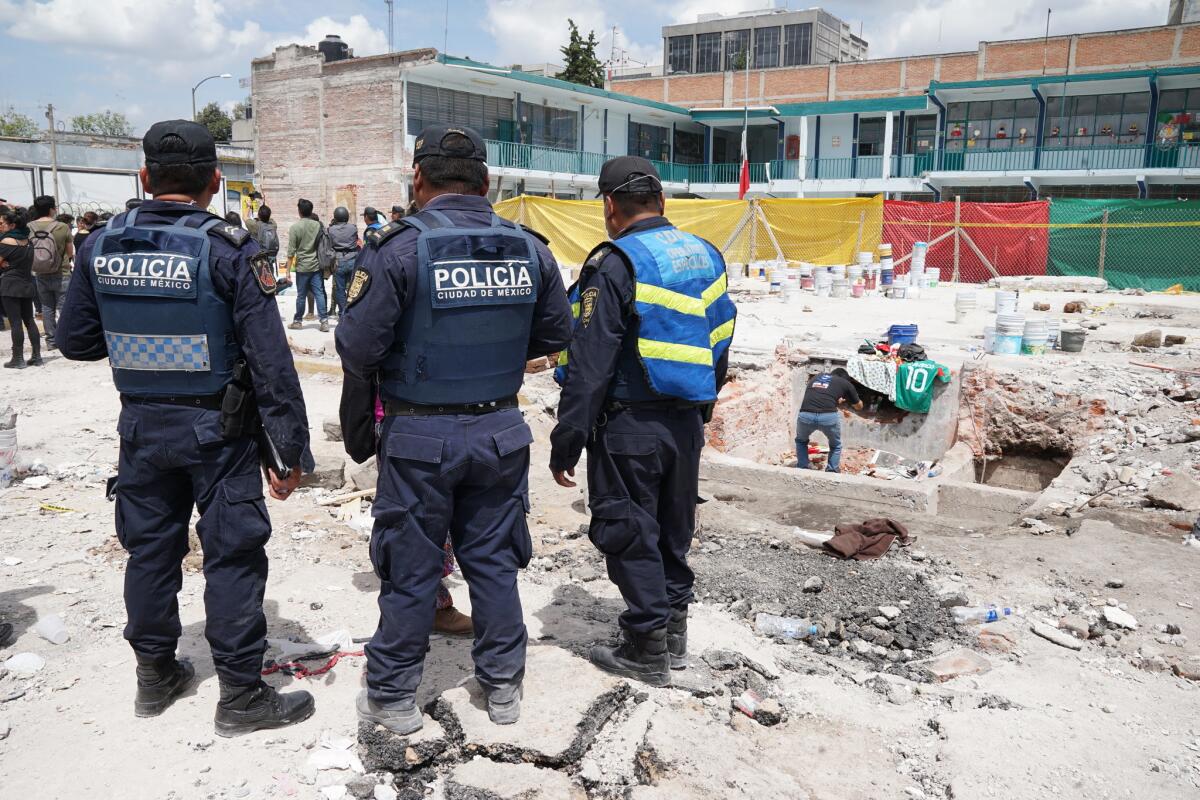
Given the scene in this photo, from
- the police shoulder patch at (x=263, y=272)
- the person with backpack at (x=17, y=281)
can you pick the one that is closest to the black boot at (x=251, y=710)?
the police shoulder patch at (x=263, y=272)

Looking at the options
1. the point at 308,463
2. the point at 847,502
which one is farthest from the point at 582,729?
the point at 847,502

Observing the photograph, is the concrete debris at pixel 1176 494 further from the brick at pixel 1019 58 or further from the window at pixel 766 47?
the window at pixel 766 47

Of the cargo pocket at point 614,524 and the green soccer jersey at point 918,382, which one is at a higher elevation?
the cargo pocket at point 614,524

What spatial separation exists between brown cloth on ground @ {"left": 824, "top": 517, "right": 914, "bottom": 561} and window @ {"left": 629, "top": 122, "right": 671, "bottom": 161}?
30.2 m

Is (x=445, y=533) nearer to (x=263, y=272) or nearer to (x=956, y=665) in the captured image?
(x=263, y=272)

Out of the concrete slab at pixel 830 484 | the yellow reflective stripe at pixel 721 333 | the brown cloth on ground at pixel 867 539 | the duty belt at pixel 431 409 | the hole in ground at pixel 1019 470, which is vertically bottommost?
the hole in ground at pixel 1019 470

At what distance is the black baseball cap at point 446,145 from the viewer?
→ 291 centimetres

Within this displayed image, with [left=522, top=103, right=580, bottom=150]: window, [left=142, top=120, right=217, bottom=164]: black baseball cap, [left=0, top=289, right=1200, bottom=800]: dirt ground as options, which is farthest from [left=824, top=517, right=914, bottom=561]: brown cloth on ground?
[left=522, top=103, right=580, bottom=150]: window

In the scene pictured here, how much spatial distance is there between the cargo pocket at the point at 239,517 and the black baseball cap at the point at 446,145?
1.21 m

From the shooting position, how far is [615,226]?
3469 millimetres

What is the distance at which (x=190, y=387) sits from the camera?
9.25 feet

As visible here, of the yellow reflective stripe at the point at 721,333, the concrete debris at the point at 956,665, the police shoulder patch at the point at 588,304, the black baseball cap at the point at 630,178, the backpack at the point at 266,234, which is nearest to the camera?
the police shoulder patch at the point at 588,304

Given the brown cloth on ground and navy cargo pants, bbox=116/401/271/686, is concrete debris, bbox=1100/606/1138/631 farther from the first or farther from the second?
navy cargo pants, bbox=116/401/271/686

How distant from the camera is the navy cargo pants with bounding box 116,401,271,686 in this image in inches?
111
